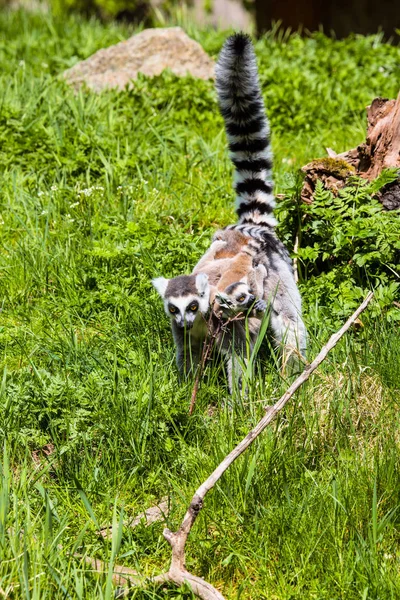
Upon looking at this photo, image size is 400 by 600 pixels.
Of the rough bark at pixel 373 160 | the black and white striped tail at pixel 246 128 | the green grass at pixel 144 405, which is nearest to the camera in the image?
the green grass at pixel 144 405

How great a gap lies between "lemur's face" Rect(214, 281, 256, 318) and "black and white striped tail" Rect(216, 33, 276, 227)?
0.81m

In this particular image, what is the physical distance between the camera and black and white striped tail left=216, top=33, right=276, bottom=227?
4215mm

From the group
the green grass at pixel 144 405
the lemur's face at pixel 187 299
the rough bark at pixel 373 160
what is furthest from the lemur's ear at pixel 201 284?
the rough bark at pixel 373 160

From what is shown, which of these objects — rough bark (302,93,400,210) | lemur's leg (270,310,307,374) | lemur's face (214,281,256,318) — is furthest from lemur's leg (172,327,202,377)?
rough bark (302,93,400,210)

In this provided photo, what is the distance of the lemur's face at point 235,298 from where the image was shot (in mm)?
3828

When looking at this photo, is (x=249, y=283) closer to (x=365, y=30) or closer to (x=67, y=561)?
(x=67, y=561)

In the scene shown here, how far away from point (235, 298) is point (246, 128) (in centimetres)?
113

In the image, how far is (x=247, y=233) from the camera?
4.34m

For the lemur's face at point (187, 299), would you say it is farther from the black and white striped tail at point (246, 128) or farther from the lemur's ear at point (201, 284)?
the black and white striped tail at point (246, 128)

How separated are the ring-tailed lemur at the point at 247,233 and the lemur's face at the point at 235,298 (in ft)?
0.26

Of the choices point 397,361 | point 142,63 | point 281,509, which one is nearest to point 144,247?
point 397,361

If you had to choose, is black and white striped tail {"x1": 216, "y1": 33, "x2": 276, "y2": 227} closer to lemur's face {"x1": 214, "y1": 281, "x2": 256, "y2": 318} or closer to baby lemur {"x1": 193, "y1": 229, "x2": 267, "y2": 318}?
baby lemur {"x1": 193, "y1": 229, "x2": 267, "y2": 318}

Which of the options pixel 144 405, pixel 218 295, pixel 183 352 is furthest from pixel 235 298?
pixel 144 405

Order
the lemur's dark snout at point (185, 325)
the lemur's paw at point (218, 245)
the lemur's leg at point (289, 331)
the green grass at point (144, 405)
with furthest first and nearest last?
the lemur's paw at point (218, 245) → the lemur's leg at point (289, 331) → the lemur's dark snout at point (185, 325) → the green grass at point (144, 405)
